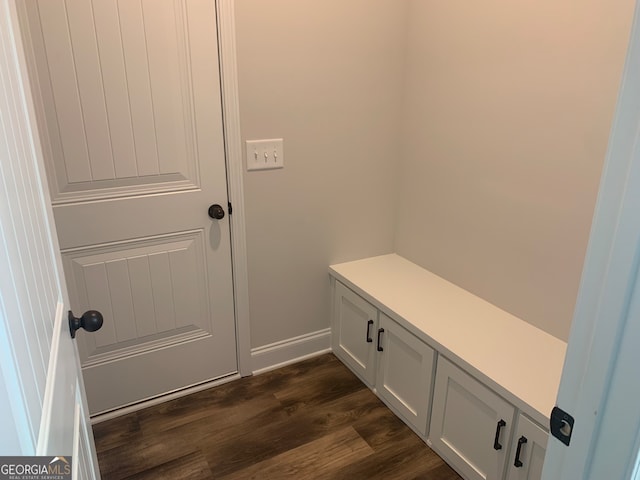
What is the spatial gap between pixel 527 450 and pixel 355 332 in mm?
1041

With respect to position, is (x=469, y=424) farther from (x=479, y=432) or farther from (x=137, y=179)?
(x=137, y=179)

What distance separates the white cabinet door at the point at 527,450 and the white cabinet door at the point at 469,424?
4 cm

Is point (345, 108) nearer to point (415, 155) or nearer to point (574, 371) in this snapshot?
point (415, 155)

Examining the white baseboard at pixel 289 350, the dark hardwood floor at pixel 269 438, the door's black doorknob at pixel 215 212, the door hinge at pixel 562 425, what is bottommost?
the dark hardwood floor at pixel 269 438

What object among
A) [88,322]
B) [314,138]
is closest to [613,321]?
[88,322]

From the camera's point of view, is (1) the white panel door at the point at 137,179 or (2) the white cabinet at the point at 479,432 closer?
(2) the white cabinet at the point at 479,432

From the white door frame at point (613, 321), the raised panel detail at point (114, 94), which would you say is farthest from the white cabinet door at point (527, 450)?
the raised panel detail at point (114, 94)

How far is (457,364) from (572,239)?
0.63 m

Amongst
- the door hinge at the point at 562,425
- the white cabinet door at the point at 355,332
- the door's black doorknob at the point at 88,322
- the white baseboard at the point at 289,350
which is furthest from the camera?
the white baseboard at the point at 289,350

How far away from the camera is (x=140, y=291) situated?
2.12 meters

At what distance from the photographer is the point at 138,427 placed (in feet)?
7.09

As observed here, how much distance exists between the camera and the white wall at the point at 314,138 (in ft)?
6.98

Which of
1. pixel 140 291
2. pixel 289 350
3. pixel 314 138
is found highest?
pixel 314 138

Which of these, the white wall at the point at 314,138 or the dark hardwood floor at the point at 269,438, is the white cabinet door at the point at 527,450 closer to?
the dark hardwood floor at the point at 269,438
